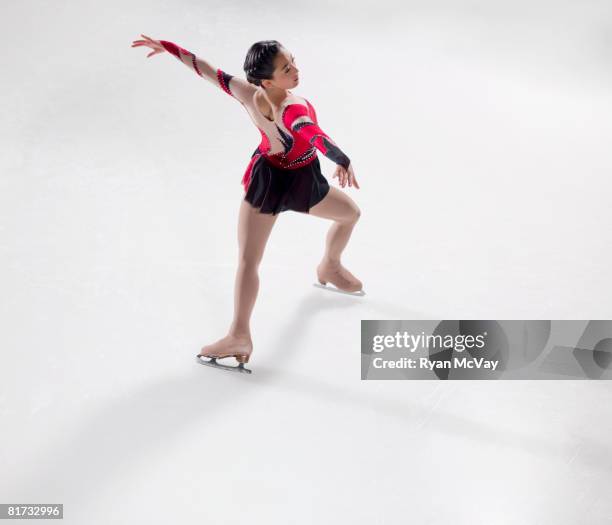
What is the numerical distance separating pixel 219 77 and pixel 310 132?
428 millimetres

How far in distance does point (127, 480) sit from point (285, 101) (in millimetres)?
1127

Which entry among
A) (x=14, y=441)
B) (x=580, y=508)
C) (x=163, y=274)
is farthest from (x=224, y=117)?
(x=580, y=508)

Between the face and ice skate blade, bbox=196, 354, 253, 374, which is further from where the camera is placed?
ice skate blade, bbox=196, 354, 253, 374

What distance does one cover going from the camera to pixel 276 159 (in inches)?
96.3

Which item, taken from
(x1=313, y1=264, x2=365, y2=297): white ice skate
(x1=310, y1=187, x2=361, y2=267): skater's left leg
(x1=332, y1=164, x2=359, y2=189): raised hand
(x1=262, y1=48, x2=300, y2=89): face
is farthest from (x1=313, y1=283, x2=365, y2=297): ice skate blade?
(x1=262, y1=48, x2=300, y2=89): face

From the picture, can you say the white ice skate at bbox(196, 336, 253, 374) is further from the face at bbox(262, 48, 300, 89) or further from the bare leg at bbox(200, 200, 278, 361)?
the face at bbox(262, 48, 300, 89)

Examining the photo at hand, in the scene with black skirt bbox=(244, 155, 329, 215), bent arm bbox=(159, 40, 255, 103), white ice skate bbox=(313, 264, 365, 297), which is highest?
bent arm bbox=(159, 40, 255, 103)

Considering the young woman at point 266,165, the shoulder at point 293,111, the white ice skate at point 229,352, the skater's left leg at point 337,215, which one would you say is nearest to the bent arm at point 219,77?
the young woman at point 266,165

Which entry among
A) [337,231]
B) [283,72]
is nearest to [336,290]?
[337,231]

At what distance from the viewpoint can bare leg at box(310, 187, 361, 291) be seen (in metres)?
2.64

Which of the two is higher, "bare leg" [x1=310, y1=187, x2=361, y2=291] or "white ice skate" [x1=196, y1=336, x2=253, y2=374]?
"bare leg" [x1=310, y1=187, x2=361, y2=291]

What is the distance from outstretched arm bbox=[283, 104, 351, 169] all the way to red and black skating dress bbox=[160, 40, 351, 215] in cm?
2

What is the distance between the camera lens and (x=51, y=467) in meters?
2.09

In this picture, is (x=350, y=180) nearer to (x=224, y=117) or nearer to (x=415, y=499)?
(x=415, y=499)
